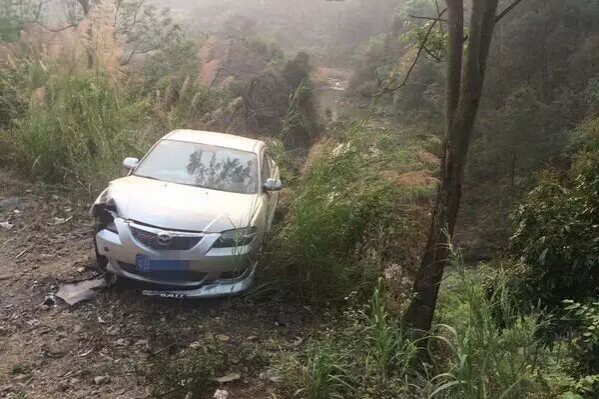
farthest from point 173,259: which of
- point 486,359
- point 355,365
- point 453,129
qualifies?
point 486,359

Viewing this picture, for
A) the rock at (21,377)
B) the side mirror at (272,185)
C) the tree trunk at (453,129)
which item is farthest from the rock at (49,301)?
the tree trunk at (453,129)

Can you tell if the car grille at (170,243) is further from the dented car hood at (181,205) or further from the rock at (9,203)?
the rock at (9,203)

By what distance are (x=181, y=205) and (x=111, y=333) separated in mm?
1328

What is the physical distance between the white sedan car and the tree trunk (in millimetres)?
1744

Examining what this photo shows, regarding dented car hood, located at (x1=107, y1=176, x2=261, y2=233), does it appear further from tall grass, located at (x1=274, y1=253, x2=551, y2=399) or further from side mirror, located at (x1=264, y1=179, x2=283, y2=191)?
tall grass, located at (x1=274, y1=253, x2=551, y2=399)

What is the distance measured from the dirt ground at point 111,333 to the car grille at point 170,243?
60 cm

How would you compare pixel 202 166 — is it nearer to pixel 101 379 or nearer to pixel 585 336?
pixel 101 379

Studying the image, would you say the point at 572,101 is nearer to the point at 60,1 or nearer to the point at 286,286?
the point at 60,1

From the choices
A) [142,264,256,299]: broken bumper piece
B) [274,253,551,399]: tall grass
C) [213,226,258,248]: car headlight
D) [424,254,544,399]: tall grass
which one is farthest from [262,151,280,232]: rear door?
[424,254,544,399]: tall grass

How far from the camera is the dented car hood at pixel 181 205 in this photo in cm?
534

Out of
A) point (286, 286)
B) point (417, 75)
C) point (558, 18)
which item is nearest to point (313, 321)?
point (286, 286)

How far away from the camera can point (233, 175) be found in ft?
21.1

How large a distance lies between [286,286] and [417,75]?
26.3 m

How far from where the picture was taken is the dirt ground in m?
4.30
